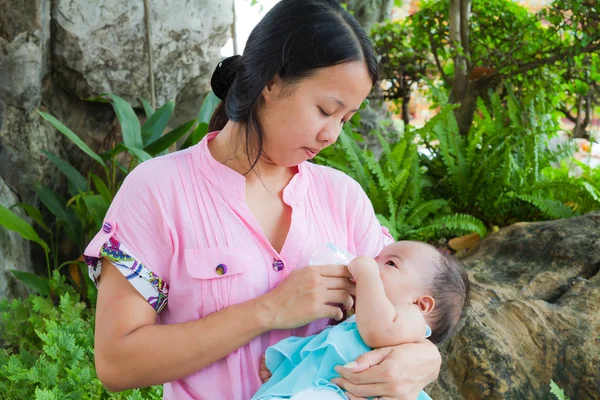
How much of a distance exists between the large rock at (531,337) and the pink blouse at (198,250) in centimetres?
95

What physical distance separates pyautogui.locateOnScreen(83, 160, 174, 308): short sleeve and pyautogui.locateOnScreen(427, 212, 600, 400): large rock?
53.2 inches

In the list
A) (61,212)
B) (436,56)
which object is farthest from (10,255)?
(436,56)

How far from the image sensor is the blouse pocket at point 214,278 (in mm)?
1515

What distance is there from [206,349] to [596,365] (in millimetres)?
1707

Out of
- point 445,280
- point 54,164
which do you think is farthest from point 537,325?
point 54,164

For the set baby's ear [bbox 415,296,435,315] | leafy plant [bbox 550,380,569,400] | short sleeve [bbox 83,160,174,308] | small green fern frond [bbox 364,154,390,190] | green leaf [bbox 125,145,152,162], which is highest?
short sleeve [bbox 83,160,174,308]

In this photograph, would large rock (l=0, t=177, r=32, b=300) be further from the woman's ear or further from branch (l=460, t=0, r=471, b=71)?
branch (l=460, t=0, r=471, b=71)

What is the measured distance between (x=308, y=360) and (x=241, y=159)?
1.87ft

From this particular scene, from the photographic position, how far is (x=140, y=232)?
1518mm

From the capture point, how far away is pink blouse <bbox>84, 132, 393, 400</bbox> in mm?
1513

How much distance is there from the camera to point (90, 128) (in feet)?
13.9

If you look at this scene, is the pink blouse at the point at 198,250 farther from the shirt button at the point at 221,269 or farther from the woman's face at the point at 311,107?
the woman's face at the point at 311,107

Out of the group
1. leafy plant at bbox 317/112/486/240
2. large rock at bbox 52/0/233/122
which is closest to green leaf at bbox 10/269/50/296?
large rock at bbox 52/0/233/122

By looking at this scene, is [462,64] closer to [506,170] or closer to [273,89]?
[506,170]
